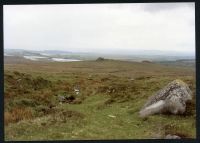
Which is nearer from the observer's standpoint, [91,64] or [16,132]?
[16,132]

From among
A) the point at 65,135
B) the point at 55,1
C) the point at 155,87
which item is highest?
the point at 55,1

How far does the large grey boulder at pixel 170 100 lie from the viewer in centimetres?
2380

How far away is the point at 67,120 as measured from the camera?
2341 centimetres

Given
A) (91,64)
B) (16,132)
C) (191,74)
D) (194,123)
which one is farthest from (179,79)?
(16,132)

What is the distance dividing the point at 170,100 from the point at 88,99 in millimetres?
3638

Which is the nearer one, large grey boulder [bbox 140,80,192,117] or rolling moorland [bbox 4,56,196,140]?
rolling moorland [bbox 4,56,196,140]

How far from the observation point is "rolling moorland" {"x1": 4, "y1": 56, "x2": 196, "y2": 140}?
75.1ft

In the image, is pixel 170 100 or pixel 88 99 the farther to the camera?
pixel 88 99

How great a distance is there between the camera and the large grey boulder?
23.8 m

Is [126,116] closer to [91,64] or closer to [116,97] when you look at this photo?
[116,97]

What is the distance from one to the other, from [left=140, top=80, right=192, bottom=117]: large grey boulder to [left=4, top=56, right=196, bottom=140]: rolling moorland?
0.23 meters

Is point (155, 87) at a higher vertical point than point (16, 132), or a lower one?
higher

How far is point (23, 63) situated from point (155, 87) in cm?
593

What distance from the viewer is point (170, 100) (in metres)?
24.0
